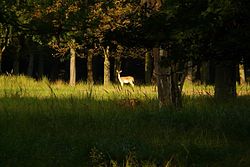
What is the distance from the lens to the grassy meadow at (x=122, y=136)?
7.46 m

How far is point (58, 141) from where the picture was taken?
8.62 meters

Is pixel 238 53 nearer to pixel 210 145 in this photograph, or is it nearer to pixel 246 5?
pixel 246 5

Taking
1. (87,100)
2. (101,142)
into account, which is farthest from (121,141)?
(87,100)

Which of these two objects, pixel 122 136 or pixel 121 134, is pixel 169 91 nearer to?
pixel 121 134

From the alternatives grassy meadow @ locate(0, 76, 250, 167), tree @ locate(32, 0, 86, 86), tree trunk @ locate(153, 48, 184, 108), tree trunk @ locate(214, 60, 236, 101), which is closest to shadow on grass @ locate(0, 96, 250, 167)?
grassy meadow @ locate(0, 76, 250, 167)

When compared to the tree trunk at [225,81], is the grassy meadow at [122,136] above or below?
below

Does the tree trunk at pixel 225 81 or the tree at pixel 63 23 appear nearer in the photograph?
the tree at pixel 63 23

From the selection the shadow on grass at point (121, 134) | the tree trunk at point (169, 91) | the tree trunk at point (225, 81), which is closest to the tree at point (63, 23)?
the shadow on grass at point (121, 134)

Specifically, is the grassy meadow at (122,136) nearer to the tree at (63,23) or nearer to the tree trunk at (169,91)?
the tree trunk at (169,91)

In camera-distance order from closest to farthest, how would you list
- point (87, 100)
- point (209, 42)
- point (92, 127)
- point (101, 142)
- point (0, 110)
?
point (209, 42), point (101, 142), point (92, 127), point (0, 110), point (87, 100)

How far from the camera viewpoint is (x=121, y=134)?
9.35 metres

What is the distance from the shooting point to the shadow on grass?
24.8 feet

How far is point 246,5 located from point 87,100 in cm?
836

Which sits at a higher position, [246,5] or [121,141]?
[246,5]
